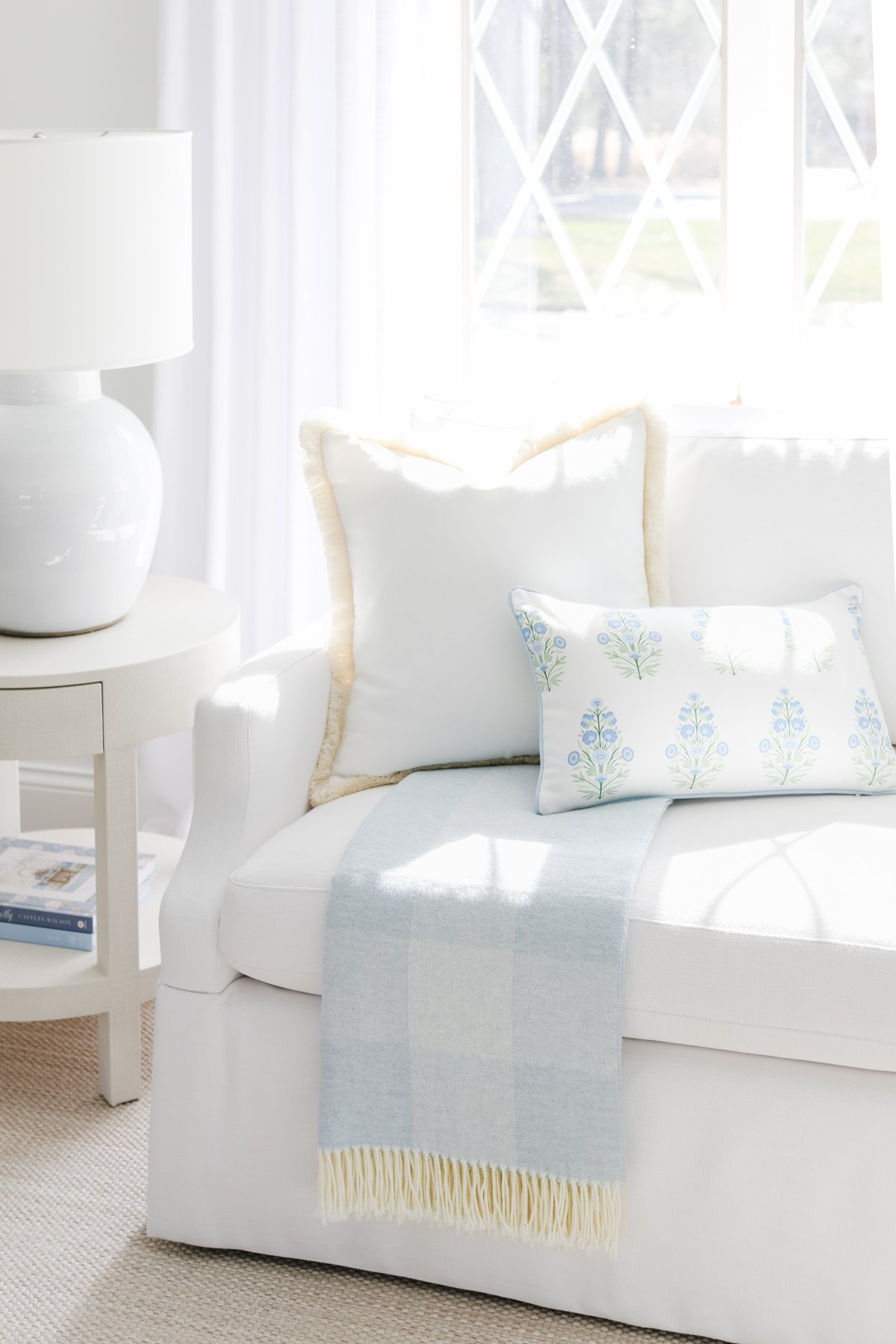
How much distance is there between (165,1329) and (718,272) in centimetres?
194

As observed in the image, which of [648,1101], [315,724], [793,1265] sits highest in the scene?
[315,724]

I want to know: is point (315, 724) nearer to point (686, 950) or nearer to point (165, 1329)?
point (686, 950)

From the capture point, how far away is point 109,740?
2.03 metres

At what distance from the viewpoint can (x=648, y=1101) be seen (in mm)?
1616

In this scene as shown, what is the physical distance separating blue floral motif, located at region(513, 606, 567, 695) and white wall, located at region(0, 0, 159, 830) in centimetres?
148

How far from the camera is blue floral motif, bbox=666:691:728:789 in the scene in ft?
6.05

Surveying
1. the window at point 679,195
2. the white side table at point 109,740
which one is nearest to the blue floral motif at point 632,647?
the white side table at point 109,740

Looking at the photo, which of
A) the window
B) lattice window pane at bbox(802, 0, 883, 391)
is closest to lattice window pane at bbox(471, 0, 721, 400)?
the window

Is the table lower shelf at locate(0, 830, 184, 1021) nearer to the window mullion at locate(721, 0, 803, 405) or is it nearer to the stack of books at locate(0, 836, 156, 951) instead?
the stack of books at locate(0, 836, 156, 951)

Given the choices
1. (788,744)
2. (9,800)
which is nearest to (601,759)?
(788,744)

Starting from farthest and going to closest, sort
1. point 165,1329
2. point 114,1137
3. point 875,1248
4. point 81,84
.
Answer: point 81,84
point 114,1137
point 165,1329
point 875,1248

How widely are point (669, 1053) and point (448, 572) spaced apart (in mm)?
714

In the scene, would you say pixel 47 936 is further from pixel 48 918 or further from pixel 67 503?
pixel 67 503

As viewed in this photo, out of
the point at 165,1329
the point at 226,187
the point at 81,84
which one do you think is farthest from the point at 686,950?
the point at 81,84
